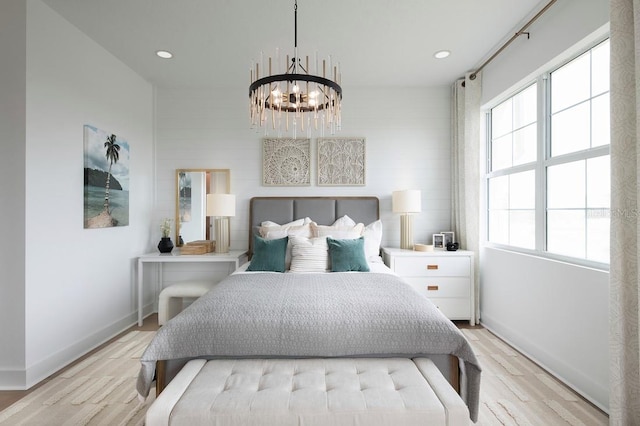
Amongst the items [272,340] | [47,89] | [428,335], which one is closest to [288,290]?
[272,340]

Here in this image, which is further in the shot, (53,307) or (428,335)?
(53,307)

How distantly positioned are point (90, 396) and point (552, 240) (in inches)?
141

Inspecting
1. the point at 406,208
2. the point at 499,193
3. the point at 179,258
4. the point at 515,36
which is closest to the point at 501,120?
the point at 499,193

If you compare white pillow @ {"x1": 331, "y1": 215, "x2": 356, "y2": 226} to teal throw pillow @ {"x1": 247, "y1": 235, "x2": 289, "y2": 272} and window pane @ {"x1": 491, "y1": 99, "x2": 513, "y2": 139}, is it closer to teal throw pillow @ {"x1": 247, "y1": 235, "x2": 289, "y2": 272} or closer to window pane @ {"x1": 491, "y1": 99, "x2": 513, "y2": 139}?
teal throw pillow @ {"x1": 247, "y1": 235, "x2": 289, "y2": 272}

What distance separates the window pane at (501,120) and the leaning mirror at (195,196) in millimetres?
3073

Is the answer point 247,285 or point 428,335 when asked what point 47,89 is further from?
point 428,335

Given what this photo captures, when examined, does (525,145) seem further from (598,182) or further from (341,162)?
(341,162)

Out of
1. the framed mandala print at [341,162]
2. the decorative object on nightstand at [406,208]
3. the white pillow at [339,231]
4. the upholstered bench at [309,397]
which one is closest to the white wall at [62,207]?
the upholstered bench at [309,397]

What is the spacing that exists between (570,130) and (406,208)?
1622 millimetres

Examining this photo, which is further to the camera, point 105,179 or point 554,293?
point 105,179

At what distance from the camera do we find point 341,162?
13.5 ft

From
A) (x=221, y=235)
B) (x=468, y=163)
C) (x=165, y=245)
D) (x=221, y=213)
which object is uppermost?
(x=468, y=163)

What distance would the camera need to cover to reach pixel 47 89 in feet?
8.38

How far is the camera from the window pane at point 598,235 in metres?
2.18
